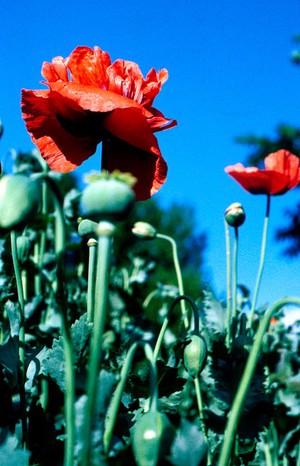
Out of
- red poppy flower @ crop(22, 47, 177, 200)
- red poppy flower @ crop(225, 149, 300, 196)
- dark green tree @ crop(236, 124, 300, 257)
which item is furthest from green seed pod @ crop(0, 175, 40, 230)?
dark green tree @ crop(236, 124, 300, 257)

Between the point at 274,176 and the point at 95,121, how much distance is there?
0.92ft

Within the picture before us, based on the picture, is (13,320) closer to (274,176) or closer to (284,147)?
(274,176)

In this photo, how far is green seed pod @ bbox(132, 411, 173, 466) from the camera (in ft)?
1.41

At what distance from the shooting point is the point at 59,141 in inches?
31.1

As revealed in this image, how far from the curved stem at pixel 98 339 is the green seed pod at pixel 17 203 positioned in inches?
1.9

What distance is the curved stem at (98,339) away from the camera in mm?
385

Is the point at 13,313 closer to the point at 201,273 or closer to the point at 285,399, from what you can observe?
the point at 285,399

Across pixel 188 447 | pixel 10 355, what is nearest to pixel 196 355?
pixel 188 447

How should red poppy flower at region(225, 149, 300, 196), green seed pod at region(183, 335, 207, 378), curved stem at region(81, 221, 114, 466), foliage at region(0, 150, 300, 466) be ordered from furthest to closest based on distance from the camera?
red poppy flower at region(225, 149, 300, 196) < green seed pod at region(183, 335, 207, 378) < foliage at region(0, 150, 300, 466) < curved stem at region(81, 221, 114, 466)

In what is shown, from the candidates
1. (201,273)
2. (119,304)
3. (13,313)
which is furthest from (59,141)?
(201,273)

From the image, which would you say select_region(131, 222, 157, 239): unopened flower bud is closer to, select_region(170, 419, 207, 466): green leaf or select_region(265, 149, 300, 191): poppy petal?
select_region(170, 419, 207, 466): green leaf

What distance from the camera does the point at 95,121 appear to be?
2.53 feet

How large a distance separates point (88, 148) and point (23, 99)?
0.31ft

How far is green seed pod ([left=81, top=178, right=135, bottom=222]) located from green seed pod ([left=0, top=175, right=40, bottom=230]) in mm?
38
